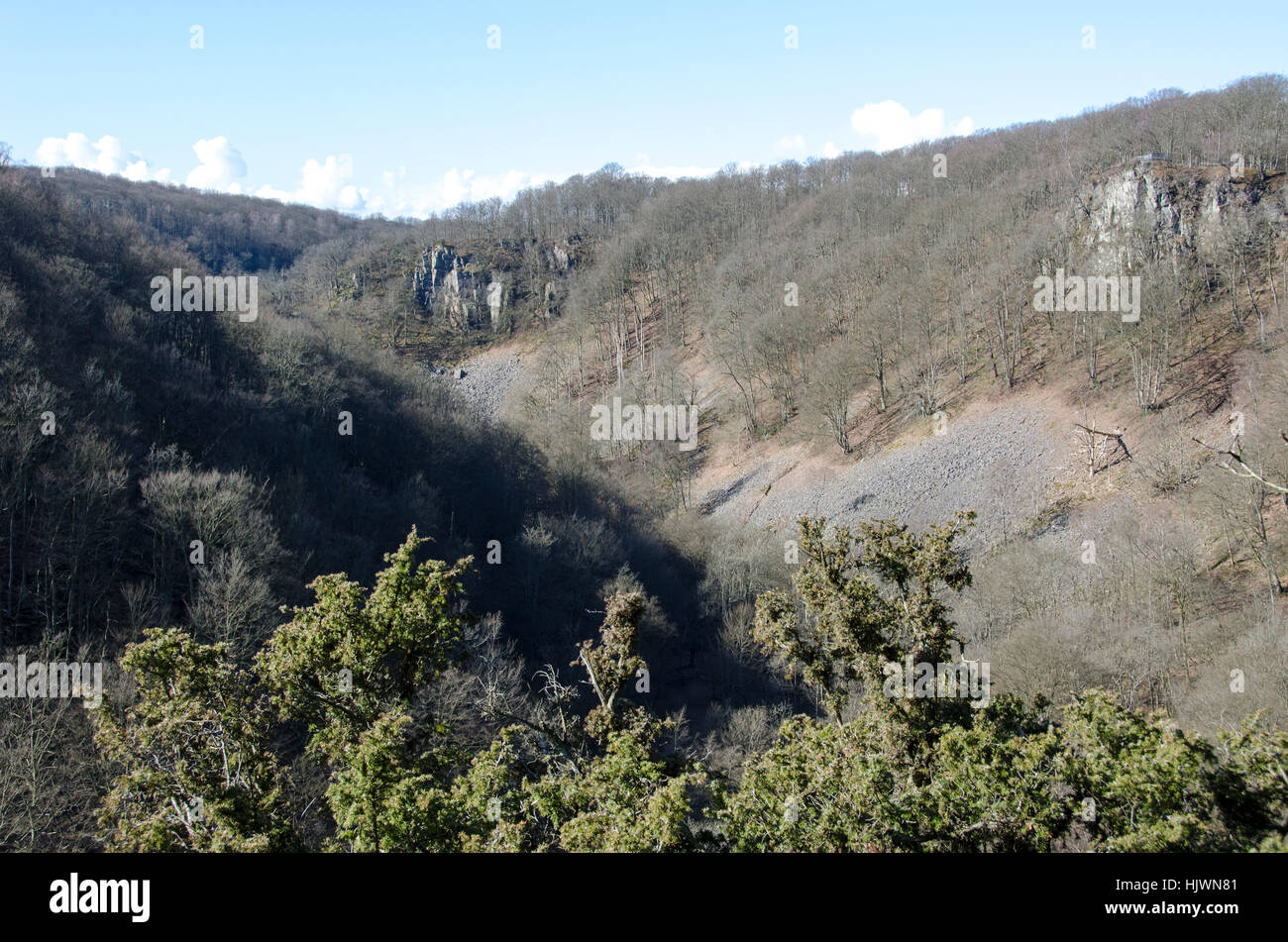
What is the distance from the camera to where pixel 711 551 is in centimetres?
4716

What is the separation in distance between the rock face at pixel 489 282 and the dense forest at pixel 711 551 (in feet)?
78.7

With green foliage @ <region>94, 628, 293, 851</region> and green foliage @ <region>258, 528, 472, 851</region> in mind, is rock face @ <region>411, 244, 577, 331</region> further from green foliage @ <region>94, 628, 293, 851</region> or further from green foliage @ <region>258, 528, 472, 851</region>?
green foliage @ <region>94, 628, 293, 851</region>

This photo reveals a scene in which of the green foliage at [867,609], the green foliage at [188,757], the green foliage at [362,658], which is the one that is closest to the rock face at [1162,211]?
the green foliage at [867,609]

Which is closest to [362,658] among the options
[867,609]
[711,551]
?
[867,609]

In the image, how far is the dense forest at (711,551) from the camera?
9.88 m

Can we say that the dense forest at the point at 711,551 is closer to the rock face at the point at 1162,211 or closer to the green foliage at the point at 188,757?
the green foliage at the point at 188,757

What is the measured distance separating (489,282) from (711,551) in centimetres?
9531

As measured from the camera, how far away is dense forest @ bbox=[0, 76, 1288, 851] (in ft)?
32.4

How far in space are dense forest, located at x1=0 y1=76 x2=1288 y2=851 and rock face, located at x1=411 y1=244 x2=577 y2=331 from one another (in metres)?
24.0

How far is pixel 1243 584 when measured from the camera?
3036cm

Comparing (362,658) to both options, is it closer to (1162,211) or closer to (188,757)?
(188,757)

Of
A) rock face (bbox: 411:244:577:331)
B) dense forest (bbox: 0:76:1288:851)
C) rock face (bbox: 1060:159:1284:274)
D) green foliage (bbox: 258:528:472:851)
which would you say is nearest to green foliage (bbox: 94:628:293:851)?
dense forest (bbox: 0:76:1288:851)

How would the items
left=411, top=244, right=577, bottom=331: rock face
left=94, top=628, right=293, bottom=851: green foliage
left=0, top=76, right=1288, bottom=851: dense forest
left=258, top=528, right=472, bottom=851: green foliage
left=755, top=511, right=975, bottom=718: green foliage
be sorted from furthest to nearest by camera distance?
left=411, top=244, right=577, bottom=331: rock face, left=755, top=511, right=975, bottom=718: green foliage, left=258, top=528, right=472, bottom=851: green foliage, left=0, top=76, right=1288, bottom=851: dense forest, left=94, top=628, right=293, bottom=851: green foliage

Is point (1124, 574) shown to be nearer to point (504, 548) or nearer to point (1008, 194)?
point (504, 548)
